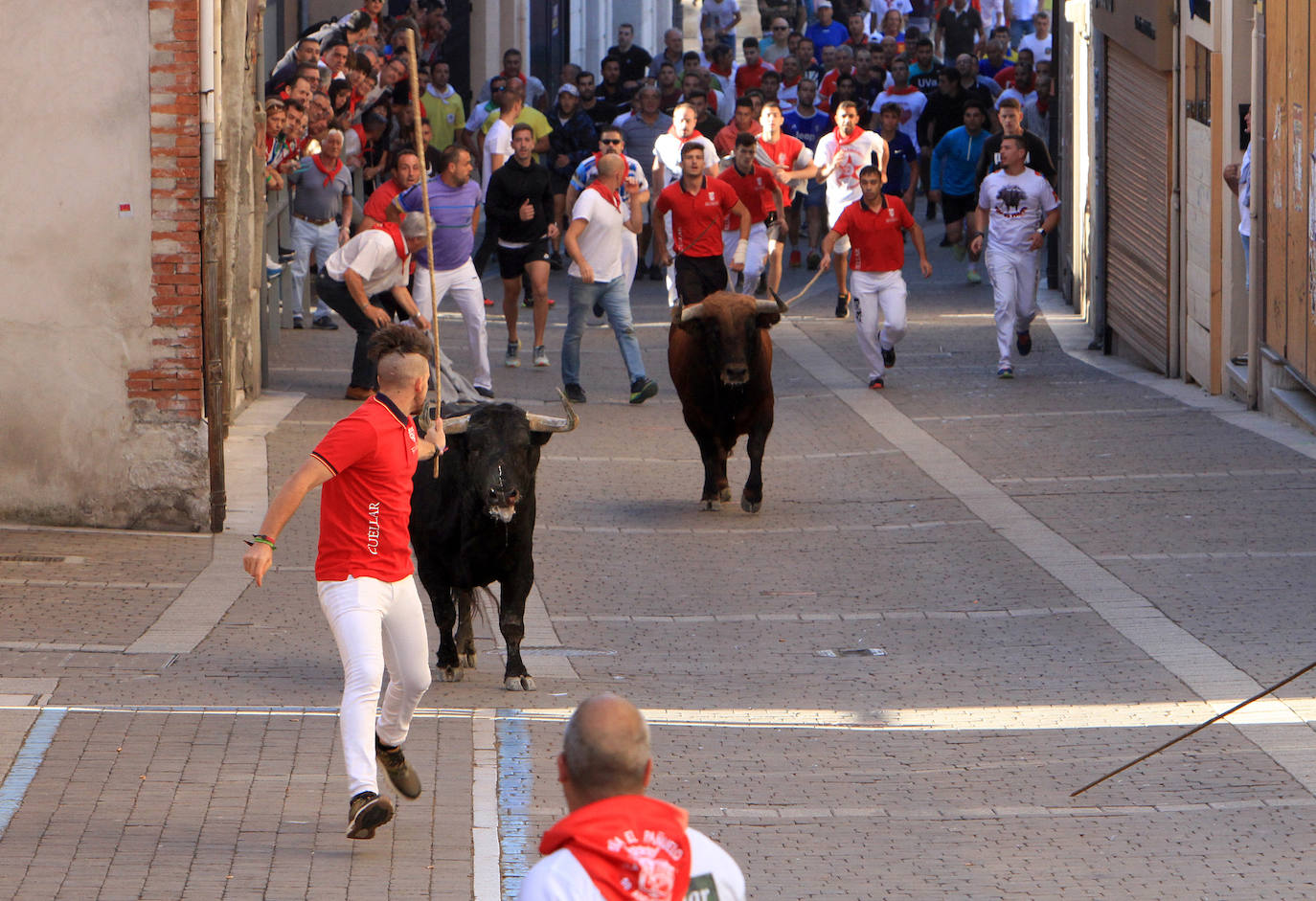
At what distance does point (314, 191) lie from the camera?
798 inches

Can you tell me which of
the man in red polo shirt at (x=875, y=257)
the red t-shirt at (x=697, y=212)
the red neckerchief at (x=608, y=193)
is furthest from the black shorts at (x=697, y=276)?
the man in red polo shirt at (x=875, y=257)

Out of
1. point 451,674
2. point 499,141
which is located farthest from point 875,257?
point 451,674

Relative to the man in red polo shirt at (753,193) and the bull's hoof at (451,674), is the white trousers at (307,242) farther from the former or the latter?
the bull's hoof at (451,674)

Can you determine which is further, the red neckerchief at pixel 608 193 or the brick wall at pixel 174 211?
the red neckerchief at pixel 608 193

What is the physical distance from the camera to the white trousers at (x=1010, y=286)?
A: 61.4ft

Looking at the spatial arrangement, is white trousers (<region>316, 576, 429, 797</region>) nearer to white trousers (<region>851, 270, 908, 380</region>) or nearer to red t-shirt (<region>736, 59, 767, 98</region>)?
white trousers (<region>851, 270, 908, 380</region>)

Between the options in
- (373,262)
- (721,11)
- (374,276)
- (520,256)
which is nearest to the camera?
(373,262)

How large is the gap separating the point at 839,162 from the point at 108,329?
12.6m

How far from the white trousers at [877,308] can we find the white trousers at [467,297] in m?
3.46

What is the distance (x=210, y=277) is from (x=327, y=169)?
801 centimetres

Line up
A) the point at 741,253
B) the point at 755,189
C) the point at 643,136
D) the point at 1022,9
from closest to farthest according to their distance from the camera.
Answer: the point at 741,253
the point at 755,189
the point at 643,136
the point at 1022,9

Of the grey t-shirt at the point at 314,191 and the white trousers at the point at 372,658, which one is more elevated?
the grey t-shirt at the point at 314,191

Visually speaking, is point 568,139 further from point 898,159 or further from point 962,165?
point 962,165

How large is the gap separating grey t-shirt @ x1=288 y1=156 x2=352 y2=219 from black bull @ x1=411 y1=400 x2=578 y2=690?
11.4 m
